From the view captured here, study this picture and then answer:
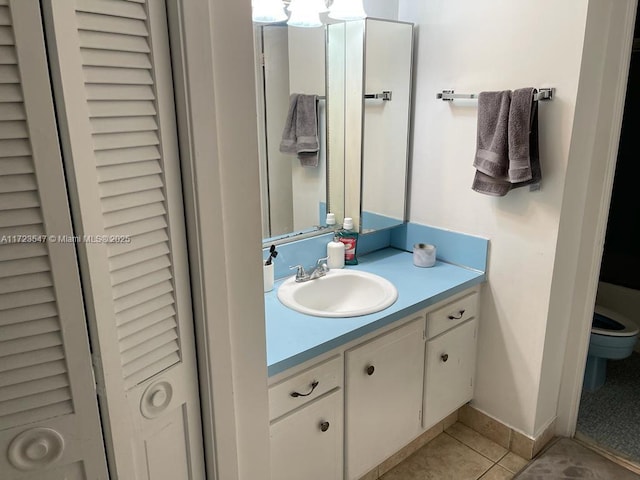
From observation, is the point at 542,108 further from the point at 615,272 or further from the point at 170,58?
the point at 615,272

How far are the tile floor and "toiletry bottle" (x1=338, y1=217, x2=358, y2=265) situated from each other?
89cm

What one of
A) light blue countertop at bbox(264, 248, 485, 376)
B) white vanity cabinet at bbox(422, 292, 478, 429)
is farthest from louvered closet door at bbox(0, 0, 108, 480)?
white vanity cabinet at bbox(422, 292, 478, 429)

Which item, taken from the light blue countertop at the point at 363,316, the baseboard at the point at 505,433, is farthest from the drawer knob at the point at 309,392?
the baseboard at the point at 505,433

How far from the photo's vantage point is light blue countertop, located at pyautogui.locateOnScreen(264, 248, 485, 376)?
4.76ft

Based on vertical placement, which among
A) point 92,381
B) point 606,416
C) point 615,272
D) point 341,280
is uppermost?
point 92,381

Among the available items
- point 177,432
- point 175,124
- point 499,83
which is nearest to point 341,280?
point 499,83

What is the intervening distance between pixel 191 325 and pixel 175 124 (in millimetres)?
384

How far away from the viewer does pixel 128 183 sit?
813mm

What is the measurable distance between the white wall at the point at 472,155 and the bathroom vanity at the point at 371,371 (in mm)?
138

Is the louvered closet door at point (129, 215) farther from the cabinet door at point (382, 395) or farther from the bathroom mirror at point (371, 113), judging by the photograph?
the bathroom mirror at point (371, 113)

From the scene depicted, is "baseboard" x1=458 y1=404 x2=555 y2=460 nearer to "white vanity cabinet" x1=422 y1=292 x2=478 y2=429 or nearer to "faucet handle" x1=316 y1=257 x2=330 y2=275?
"white vanity cabinet" x1=422 y1=292 x2=478 y2=429

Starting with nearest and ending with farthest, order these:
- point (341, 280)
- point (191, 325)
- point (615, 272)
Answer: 1. point (191, 325)
2. point (341, 280)
3. point (615, 272)

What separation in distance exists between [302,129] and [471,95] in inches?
26.7

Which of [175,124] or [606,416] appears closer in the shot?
[175,124]
